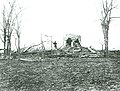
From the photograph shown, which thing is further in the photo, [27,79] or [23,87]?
[27,79]

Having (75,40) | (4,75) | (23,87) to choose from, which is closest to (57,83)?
(23,87)

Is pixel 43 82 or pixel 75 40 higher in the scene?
pixel 75 40

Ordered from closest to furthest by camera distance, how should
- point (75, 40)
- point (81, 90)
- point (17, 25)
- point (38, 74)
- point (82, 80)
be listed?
Result: point (81, 90) → point (82, 80) → point (38, 74) → point (17, 25) → point (75, 40)

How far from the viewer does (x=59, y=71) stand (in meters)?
19.2

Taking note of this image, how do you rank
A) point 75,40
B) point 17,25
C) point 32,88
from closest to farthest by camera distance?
point 32,88
point 17,25
point 75,40

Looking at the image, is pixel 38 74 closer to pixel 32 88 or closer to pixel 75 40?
pixel 32 88

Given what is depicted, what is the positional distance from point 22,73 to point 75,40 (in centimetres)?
3457

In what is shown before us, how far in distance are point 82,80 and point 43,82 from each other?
2617mm

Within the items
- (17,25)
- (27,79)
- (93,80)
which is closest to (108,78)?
(93,80)

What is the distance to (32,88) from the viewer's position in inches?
589

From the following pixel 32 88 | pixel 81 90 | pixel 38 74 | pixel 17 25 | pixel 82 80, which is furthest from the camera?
pixel 17 25

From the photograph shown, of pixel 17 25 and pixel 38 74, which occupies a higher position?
pixel 17 25

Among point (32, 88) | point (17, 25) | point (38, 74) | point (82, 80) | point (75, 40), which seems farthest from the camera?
point (75, 40)

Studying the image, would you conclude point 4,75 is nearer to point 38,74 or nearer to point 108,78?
point 38,74
